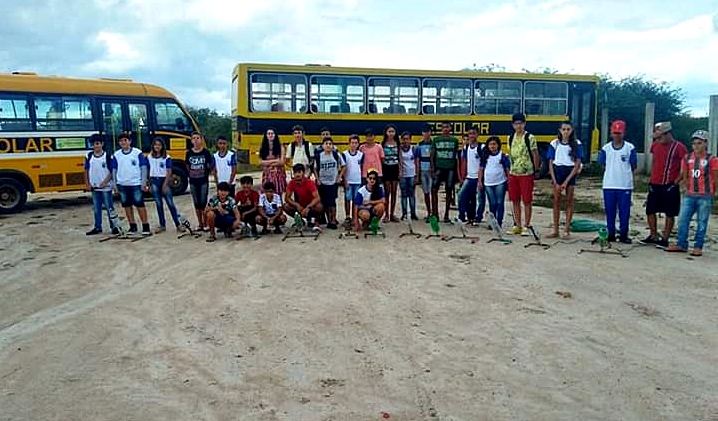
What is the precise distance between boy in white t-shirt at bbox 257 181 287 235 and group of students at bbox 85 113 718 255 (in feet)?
0.05

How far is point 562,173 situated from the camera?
27.7 ft

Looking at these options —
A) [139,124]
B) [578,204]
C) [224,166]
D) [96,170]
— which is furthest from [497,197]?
[139,124]

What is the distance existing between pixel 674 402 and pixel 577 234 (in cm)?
574

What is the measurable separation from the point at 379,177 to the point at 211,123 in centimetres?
2829

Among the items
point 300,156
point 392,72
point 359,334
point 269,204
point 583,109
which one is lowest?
point 359,334

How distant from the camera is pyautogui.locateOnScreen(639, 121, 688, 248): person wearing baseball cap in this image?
787 cm

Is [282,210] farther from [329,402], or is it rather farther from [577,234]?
[329,402]

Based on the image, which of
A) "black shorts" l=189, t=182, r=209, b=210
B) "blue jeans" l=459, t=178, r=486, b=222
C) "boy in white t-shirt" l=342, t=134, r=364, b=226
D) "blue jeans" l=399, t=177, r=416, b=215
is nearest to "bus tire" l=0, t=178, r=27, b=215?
"black shorts" l=189, t=182, r=209, b=210

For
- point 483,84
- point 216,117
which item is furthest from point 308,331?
point 216,117

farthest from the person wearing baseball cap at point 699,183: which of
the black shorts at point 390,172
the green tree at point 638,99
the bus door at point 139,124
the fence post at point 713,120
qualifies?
the green tree at point 638,99

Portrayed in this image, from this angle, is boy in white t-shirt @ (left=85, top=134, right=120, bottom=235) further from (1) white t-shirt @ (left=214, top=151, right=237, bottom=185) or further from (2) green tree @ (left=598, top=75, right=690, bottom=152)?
(2) green tree @ (left=598, top=75, right=690, bottom=152)

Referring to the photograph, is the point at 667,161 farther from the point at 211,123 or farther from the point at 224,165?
the point at 211,123

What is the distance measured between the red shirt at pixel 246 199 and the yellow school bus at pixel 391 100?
604 cm

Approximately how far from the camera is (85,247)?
28.4ft
